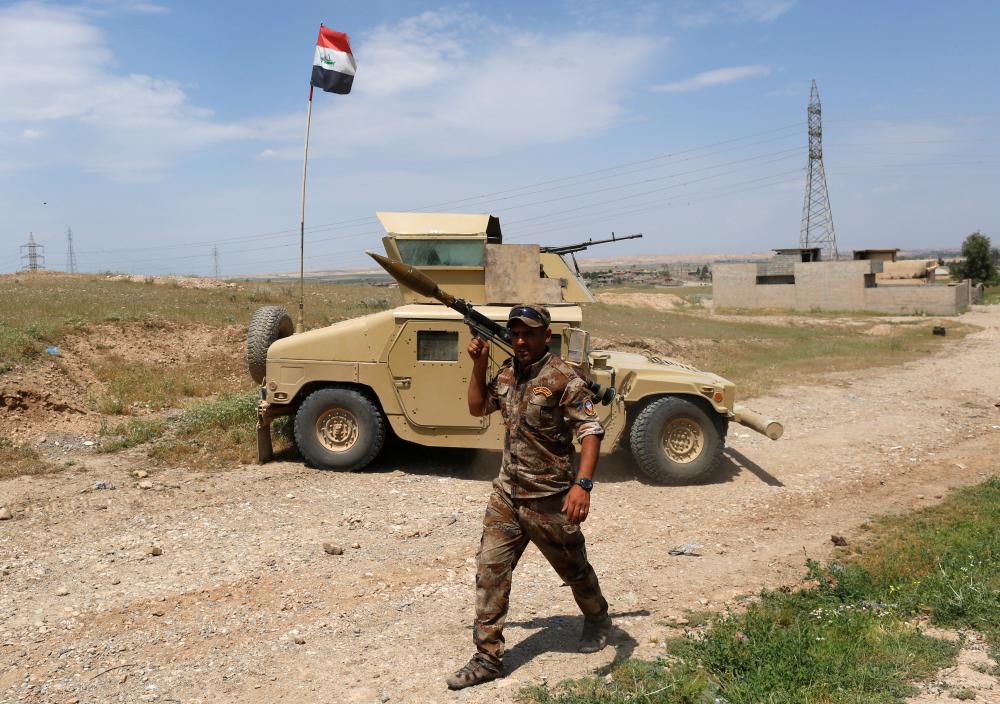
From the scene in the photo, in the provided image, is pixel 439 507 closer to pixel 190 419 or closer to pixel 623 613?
pixel 623 613

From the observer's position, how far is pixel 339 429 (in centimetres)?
786

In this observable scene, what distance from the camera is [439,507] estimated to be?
22.9 feet

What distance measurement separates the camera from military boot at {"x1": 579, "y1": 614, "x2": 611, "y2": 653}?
426 cm

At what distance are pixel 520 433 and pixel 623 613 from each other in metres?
1.44

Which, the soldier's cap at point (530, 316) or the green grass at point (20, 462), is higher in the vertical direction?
the soldier's cap at point (530, 316)

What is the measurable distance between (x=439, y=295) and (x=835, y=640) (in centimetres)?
269

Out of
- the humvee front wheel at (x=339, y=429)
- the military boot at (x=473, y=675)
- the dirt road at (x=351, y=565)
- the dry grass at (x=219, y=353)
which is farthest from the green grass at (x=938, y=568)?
the dry grass at (x=219, y=353)

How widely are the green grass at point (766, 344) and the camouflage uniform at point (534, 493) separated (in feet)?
30.6

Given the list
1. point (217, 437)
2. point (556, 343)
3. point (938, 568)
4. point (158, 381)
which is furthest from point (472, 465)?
point (158, 381)

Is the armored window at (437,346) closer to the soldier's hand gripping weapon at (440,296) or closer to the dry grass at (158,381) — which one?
the soldier's hand gripping weapon at (440,296)

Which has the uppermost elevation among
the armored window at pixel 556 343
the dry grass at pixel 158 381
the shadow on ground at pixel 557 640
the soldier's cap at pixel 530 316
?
the soldier's cap at pixel 530 316

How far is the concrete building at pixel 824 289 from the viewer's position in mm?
36719

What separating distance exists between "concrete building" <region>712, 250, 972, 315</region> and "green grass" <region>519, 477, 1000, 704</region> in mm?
34943

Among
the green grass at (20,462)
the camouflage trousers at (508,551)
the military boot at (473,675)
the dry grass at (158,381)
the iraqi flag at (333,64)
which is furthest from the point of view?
the iraqi flag at (333,64)
